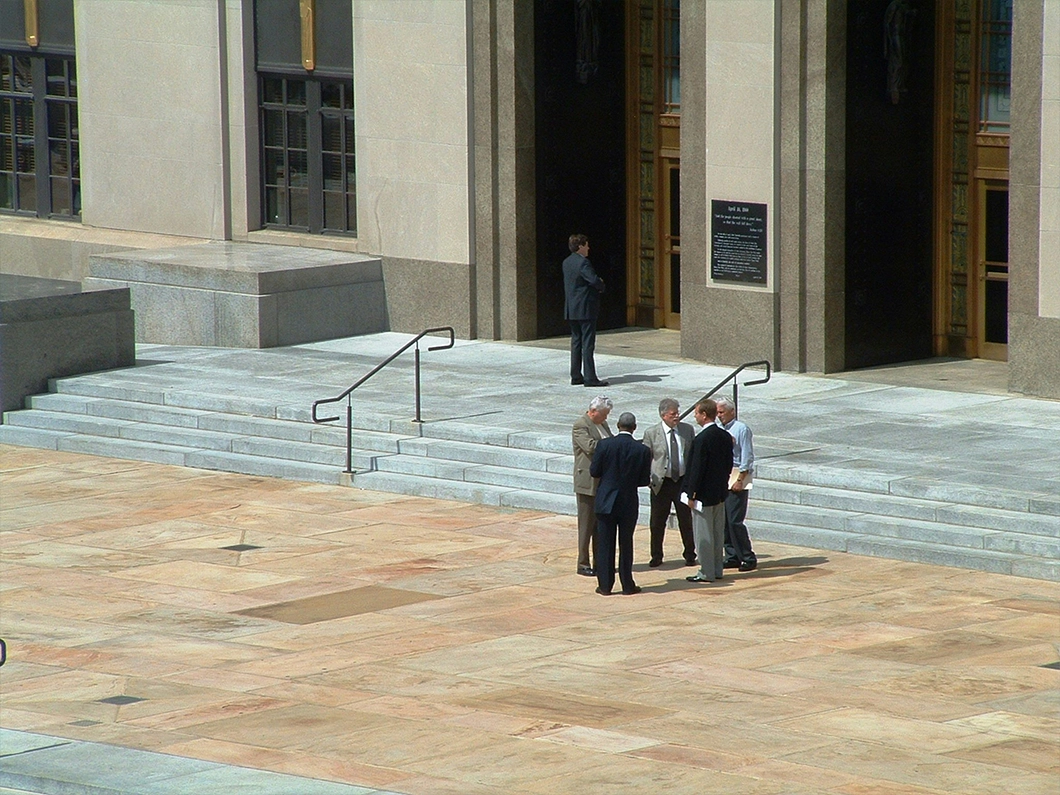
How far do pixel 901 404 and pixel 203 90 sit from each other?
1273 cm

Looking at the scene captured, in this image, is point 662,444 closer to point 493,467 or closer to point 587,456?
point 587,456

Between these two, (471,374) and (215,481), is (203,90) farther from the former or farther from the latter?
(215,481)

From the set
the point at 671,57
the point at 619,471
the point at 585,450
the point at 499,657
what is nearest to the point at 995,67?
the point at 671,57

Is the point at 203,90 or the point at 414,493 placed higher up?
the point at 203,90

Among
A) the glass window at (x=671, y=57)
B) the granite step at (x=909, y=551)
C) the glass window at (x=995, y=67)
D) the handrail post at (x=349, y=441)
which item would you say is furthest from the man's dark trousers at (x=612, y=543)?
the glass window at (x=671, y=57)

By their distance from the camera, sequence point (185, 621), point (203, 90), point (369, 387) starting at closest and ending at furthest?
1. point (185, 621)
2. point (369, 387)
3. point (203, 90)

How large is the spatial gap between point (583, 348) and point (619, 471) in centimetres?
780

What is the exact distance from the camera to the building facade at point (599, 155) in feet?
84.6

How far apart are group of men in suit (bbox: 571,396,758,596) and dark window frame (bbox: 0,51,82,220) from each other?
17977 millimetres

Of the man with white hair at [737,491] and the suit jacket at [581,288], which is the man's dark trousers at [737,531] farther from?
the suit jacket at [581,288]

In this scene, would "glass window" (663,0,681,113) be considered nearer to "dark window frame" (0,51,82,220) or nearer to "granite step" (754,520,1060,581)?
"dark window frame" (0,51,82,220)

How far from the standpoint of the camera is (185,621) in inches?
677

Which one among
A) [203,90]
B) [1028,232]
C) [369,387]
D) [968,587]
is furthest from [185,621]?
[203,90]

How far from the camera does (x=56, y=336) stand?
26.8 meters
